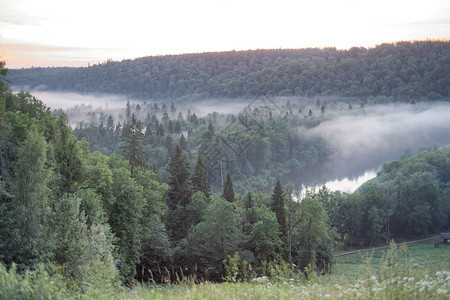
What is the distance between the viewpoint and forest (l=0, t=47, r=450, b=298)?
16.2 m

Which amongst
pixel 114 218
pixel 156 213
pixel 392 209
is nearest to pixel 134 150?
pixel 156 213

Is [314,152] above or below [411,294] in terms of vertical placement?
below

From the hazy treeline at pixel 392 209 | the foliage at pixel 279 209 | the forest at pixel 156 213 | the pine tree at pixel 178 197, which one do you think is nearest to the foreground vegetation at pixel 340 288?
the forest at pixel 156 213

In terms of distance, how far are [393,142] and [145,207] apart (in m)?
143

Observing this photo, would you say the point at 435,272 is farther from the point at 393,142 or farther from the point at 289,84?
the point at 289,84

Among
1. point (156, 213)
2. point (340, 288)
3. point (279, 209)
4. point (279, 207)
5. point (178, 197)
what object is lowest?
point (279, 209)

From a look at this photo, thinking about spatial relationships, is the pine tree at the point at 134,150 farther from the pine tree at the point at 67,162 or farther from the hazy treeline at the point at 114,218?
the pine tree at the point at 67,162

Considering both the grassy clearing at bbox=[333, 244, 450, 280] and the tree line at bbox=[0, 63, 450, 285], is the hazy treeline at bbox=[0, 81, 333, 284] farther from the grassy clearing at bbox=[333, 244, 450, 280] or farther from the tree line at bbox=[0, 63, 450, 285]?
the grassy clearing at bbox=[333, 244, 450, 280]

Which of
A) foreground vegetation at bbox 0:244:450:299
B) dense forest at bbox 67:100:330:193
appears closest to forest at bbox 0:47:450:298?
foreground vegetation at bbox 0:244:450:299

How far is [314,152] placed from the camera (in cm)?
11925

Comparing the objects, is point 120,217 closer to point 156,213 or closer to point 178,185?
point 156,213

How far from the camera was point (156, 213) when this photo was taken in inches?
1261

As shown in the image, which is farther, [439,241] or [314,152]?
[314,152]

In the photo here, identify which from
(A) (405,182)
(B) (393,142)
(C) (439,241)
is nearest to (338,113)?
(B) (393,142)
